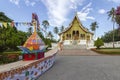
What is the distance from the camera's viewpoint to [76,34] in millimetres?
45906

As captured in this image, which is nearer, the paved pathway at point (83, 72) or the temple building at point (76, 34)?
the paved pathway at point (83, 72)

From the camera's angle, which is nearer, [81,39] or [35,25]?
[35,25]

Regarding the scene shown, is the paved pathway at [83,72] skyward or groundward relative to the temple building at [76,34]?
groundward

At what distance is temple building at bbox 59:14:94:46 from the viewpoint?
44.6m

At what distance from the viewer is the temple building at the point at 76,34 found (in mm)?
44625

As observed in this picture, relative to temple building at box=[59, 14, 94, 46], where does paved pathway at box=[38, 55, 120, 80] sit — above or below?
below

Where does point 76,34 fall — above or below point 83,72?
above

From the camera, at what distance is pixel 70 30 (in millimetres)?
45688

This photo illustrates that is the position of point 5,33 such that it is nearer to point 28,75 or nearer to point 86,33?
point 28,75

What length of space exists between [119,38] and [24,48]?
220ft

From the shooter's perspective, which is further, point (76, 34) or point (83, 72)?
point (76, 34)

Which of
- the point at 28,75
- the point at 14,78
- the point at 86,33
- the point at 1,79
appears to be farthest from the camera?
the point at 86,33

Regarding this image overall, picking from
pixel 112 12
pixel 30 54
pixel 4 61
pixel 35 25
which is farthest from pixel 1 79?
→ pixel 112 12

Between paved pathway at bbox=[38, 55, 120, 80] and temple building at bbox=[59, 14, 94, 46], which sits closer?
paved pathway at bbox=[38, 55, 120, 80]
